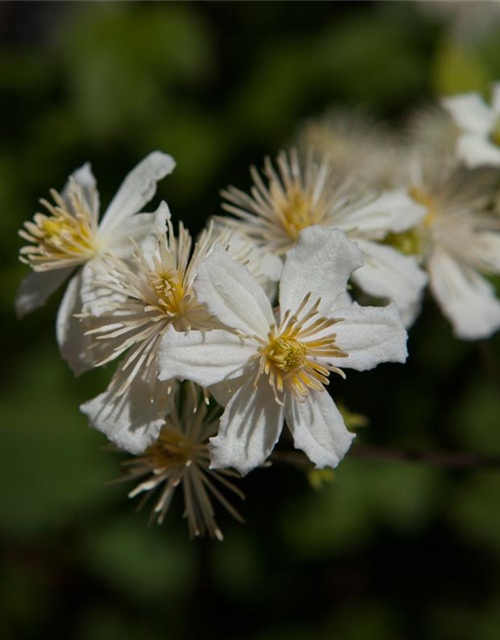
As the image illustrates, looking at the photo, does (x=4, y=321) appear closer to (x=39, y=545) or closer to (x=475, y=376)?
(x=39, y=545)

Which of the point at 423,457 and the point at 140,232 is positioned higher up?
the point at 140,232

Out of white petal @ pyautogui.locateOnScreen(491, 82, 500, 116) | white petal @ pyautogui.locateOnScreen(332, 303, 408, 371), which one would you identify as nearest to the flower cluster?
white petal @ pyautogui.locateOnScreen(332, 303, 408, 371)

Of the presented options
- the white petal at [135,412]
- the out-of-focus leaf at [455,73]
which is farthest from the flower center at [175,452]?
the out-of-focus leaf at [455,73]

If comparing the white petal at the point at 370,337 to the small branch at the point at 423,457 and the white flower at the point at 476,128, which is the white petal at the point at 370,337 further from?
the white flower at the point at 476,128

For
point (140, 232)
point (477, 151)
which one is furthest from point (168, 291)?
point (477, 151)

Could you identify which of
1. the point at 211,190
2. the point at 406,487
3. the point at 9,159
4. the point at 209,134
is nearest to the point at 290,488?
the point at 406,487

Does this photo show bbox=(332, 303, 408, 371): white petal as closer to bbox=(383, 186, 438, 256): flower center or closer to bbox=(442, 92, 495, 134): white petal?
bbox=(383, 186, 438, 256): flower center

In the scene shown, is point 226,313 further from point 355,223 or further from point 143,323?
point 355,223
